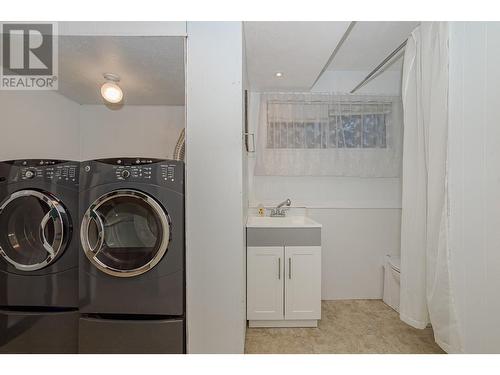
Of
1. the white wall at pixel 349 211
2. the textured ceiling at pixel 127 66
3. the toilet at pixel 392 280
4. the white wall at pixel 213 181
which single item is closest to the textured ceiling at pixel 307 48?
the white wall at pixel 349 211

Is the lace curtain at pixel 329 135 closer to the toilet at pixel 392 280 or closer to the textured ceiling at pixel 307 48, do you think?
the textured ceiling at pixel 307 48

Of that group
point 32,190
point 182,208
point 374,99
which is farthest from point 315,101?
point 32,190

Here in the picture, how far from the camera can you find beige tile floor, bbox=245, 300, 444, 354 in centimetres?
175

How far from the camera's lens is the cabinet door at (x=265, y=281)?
196 cm

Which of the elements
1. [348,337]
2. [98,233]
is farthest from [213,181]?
[348,337]

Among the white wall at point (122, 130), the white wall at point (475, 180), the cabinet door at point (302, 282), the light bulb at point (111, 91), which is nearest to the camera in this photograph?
the white wall at point (475, 180)

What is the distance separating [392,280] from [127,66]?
3.05 metres

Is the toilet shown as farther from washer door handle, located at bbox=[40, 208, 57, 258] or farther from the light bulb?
the light bulb

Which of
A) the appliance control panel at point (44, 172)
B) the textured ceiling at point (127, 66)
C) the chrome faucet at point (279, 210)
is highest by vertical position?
the textured ceiling at point (127, 66)

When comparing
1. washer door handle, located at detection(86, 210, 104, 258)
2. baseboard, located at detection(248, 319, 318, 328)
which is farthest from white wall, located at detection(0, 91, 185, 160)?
baseboard, located at detection(248, 319, 318, 328)

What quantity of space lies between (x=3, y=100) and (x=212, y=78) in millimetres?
1733

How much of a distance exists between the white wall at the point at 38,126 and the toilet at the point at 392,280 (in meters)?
3.38

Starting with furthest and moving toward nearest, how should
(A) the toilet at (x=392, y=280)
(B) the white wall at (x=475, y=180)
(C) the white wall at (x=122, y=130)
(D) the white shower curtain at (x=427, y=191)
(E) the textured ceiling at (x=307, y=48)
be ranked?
1. (C) the white wall at (x=122, y=130)
2. (A) the toilet at (x=392, y=280)
3. (E) the textured ceiling at (x=307, y=48)
4. (D) the white shower curtain at (x=427, y=191)
5. (B) the white wall at (x=475, y=180)

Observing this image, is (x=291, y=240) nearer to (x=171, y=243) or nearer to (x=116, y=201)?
(x=171, y=243)
